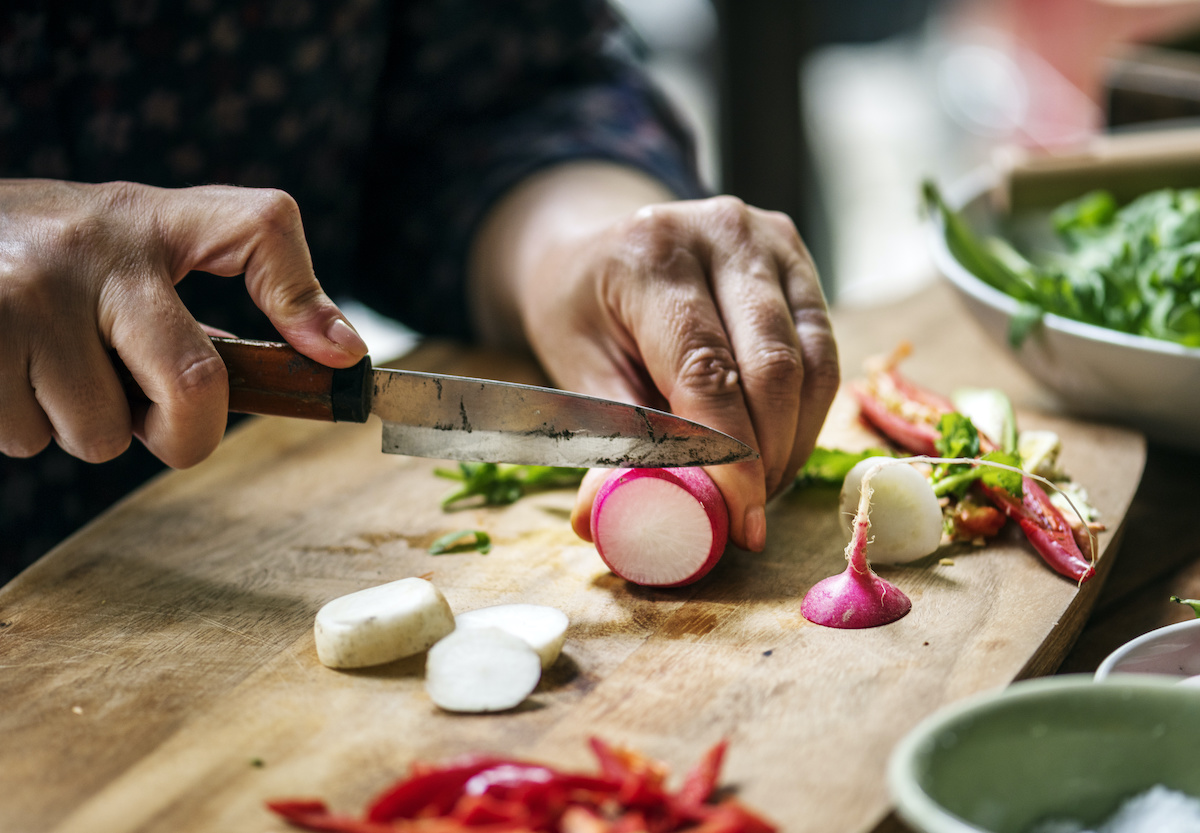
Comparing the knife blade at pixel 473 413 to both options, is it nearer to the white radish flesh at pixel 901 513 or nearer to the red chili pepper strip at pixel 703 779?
the white radish flesh at pixel 901 513

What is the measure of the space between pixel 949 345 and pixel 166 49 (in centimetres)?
170

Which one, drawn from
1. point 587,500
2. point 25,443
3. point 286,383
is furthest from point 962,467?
point 25,443

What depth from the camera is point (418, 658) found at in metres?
1.21

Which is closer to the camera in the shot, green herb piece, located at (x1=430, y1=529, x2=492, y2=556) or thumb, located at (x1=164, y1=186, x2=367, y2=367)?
thumb, located at (x1=164, y1=186, x2=367, y2=367)

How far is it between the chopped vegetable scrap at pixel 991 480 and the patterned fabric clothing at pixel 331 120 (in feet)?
2.68

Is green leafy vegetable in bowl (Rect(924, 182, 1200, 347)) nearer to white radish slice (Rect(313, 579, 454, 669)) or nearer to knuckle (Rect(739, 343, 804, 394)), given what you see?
knuckle (Rect(739, 343, 804, 394))

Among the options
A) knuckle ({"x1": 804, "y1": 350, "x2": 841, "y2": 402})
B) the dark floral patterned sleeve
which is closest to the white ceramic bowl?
knuckle ({"x1": 804, "y1": 350, "x2": 841, "y2": 402})

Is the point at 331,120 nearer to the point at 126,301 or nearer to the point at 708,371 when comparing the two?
the point at 126,301

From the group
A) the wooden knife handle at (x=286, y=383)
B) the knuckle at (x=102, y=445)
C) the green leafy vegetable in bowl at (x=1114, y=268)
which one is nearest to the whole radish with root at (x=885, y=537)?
the green leafy vegetable in bowl at (x=1114, y=268)

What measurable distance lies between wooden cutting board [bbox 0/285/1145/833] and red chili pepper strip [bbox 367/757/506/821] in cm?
6

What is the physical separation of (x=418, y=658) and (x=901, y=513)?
2.15ft

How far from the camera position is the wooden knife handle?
1296 millimetres

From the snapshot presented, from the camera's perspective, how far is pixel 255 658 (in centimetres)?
123

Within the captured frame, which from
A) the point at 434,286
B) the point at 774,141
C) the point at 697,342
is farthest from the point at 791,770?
the point at 774,141
